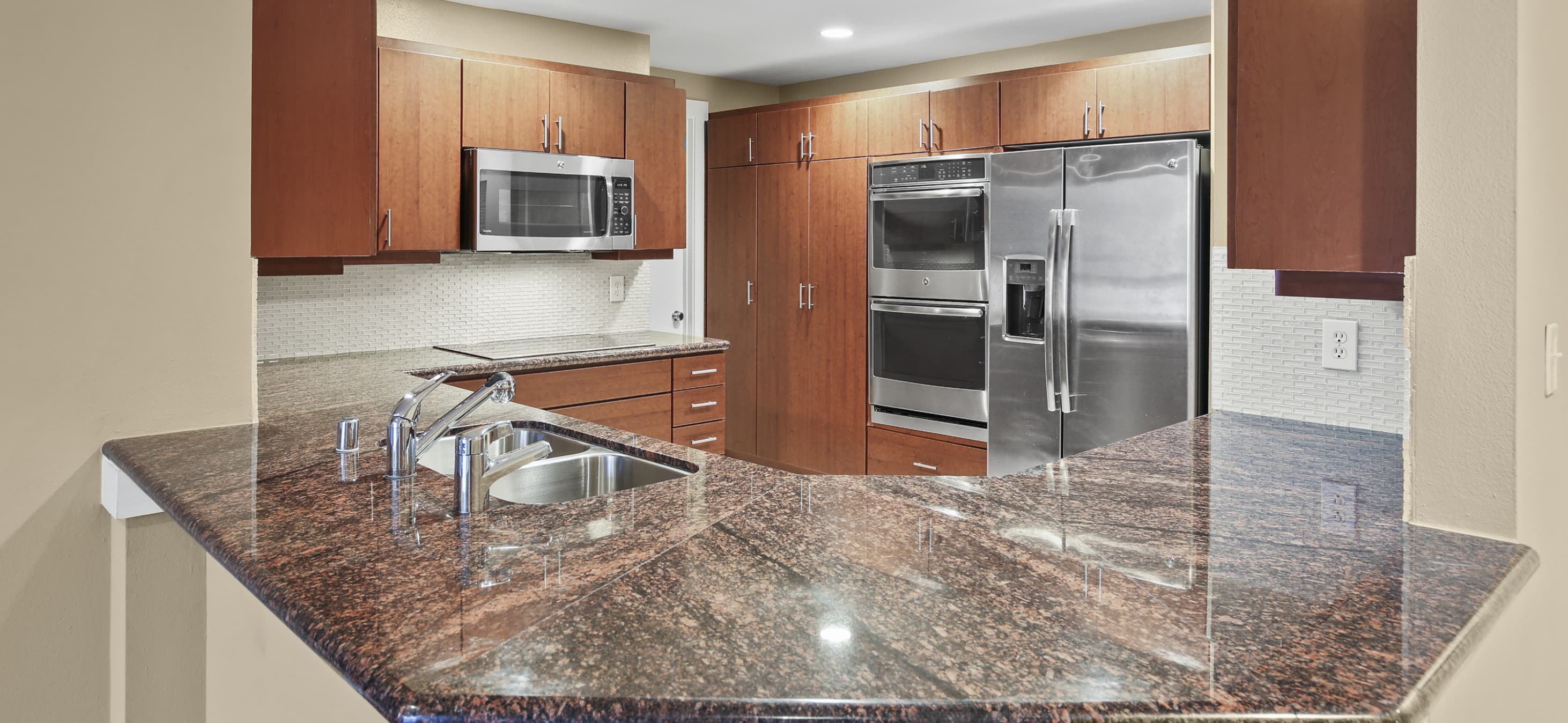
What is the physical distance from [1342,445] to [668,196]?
303 centimetres

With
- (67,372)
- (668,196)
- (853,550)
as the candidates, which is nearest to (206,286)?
(67,372)

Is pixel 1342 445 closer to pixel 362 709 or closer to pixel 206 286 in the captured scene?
pixel 362 709

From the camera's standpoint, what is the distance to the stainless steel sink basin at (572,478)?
194cm

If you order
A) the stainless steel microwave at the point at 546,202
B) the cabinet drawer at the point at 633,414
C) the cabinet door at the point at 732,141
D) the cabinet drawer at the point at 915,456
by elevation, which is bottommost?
the cabinet drawer at the point at 915,456

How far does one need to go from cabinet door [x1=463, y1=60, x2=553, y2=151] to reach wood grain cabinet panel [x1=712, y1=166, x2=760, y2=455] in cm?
154

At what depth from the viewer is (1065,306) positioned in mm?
3797

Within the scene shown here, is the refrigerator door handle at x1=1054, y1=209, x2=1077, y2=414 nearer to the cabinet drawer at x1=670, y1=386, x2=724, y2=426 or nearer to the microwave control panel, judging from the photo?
the cabinet drawer at x1=670, y1=386, x2=724, y2=426

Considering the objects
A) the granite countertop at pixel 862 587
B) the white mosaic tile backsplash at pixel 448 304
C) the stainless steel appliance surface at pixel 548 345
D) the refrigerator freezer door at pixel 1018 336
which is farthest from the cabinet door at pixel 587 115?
the granite countertop at pixel 862 587

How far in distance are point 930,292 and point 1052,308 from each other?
659 mm

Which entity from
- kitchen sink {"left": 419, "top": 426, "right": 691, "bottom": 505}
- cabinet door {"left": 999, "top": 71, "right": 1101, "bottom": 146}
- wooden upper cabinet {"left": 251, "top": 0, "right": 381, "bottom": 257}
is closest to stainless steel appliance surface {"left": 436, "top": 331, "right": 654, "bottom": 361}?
kitchen sink {"left": 419, "top": 426, "right": 691, "bottom": 505}

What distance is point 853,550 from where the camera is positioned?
1.17 m

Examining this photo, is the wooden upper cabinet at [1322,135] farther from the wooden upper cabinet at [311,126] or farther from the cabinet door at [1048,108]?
the cabinet door at [1048,108]

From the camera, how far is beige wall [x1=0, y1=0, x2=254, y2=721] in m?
1.52

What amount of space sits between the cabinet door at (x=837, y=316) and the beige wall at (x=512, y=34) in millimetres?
1106
